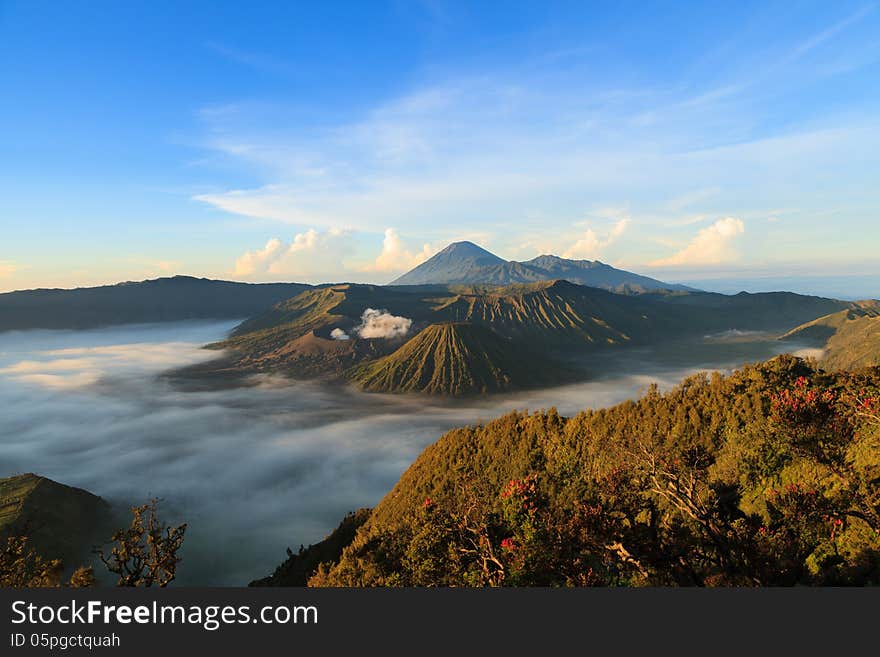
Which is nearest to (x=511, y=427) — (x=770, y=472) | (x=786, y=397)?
(x=770, y=472)

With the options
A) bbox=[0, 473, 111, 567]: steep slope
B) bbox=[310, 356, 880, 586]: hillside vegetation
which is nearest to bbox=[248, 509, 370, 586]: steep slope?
bbox=[310, 356, 880, 586]: hillside vegetation

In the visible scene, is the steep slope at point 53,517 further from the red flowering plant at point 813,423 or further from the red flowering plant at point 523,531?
the red flowering plant at point 813,423

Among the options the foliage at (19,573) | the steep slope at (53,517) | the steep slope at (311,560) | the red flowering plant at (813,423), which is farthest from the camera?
the steep slope at (53,517)

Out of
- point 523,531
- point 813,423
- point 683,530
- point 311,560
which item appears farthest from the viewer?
point 311,560

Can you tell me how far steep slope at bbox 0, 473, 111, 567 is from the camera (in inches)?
3063

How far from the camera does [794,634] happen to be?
9234mm

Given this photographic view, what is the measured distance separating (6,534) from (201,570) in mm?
34729

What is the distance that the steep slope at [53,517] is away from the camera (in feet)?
255

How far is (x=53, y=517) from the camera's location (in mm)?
86812

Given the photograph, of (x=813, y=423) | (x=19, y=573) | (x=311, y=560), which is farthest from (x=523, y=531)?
(x=311, y=560)

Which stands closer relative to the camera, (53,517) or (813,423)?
(813,423)

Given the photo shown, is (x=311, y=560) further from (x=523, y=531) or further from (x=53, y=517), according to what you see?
(x=53, y=517)

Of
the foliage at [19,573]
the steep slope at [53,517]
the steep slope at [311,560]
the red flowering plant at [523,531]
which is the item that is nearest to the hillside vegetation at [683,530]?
the red flowering plant at [523,531]

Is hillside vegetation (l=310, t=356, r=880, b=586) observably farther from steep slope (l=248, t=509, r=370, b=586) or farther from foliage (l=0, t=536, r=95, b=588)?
steep slope (l=248, t=509, r=370, b=586)
